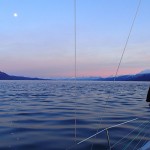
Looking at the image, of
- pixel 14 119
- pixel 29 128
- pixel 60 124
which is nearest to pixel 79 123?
pixel 60 124

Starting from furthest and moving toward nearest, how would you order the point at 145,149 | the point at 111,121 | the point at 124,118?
the point at 124,118, the point at 111,121, the point at 145,149

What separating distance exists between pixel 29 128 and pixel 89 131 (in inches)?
129

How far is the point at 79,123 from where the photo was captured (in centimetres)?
1653

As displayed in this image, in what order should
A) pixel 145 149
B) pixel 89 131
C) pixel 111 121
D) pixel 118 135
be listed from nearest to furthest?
pixel 145 149
pixel 118 135
pixel 89 131
pixel 111 121

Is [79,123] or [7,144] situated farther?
[79,123]

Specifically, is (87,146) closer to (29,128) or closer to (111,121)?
(29,128)

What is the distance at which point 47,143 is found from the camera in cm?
1166

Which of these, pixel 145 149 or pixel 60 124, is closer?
pixel 145 149

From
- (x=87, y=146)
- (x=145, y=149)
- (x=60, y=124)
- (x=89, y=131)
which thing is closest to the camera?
(x=145, y=149)

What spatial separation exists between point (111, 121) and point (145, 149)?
32.9 ft

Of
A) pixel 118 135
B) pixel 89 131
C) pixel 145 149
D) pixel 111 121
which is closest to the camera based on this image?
pixel 145 149

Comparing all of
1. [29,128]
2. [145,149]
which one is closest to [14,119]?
[29,128]

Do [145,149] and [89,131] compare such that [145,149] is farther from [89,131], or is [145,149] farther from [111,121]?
[111,121]

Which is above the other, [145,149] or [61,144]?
[145,149]
